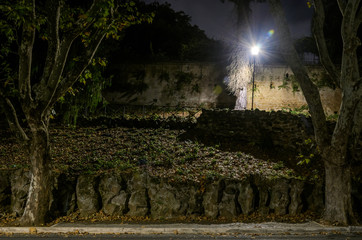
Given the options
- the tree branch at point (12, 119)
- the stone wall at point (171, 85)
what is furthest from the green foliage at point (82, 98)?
the stone wall at point (171, 85)

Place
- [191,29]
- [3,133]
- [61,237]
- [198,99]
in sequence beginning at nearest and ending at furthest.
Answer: [61,237]
[3,133]
[198,99]
[191,29]

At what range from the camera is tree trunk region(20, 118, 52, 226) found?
7402 millimetres

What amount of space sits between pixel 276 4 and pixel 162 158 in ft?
22.0

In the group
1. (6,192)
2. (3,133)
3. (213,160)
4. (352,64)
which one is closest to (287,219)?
(213,160)

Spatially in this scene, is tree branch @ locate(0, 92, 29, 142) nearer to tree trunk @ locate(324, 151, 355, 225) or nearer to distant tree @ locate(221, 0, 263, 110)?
tree trunk @ locate(324, 151, 355, 225)

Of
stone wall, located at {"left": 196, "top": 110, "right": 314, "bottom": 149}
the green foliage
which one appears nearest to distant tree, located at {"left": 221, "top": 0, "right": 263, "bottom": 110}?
stone wall, located at {"left": 196, "top": 110, "right": 314, "bottom": 149}

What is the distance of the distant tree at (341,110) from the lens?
713 cm

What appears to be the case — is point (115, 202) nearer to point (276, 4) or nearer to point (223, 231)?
point (223, 231)

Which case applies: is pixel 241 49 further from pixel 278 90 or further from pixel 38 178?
pixel 38 178

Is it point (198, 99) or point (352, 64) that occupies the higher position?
point (198, 99)

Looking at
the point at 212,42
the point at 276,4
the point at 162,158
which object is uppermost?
the point at 212,42

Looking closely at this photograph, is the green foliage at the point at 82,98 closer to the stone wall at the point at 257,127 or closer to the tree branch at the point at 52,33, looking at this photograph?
the stone wall at the point at 257,127

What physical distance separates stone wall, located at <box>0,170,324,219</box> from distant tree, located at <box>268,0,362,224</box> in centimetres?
104

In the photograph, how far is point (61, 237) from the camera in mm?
6730
